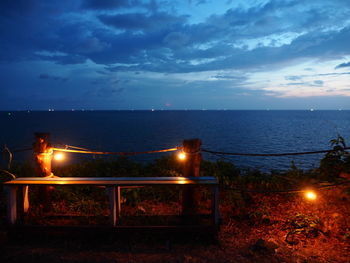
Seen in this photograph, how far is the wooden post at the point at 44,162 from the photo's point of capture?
5230mm

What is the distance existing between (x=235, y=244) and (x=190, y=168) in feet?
5.21

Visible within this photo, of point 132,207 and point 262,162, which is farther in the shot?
point 262,162

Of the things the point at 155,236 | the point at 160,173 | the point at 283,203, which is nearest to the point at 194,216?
the point at 155,236

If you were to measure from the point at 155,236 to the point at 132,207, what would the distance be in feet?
5.76

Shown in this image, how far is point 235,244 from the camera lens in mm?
4266

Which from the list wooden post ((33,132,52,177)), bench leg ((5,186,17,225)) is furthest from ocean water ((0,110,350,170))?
bench leg ((5,186,17,225))

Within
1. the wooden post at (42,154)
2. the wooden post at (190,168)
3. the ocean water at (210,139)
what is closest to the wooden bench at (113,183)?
the wooden post at (190,168)

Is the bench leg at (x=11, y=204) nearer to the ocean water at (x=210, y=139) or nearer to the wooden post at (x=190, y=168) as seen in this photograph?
the wooden post at (x=190, y=168)

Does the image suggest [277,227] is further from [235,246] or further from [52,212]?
[52,212]

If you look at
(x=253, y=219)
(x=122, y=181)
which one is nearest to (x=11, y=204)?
(x=122, y=181)

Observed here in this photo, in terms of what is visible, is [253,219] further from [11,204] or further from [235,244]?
[11,204]

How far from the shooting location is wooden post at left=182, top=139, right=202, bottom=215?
4.89 metres

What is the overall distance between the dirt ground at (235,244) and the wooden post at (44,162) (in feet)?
3.03

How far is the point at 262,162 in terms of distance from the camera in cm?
2550
